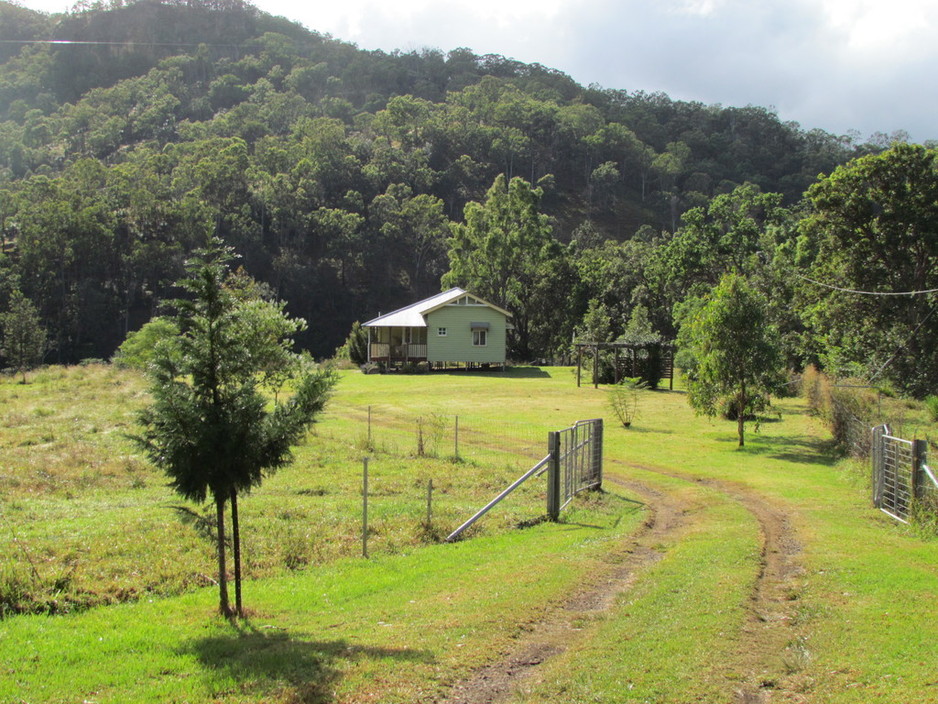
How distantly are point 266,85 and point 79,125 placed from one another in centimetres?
4119

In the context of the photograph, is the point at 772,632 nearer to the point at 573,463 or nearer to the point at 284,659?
the point at 284,659

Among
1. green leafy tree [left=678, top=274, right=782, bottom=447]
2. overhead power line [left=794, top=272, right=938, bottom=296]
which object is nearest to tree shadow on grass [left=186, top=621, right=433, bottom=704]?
green leafy tree [left=678, top=274, right=782, bottom=447]

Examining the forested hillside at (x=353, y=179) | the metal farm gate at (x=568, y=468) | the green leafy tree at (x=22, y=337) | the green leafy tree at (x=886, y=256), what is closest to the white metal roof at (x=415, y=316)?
the forested hillside at (x=353, y=179)

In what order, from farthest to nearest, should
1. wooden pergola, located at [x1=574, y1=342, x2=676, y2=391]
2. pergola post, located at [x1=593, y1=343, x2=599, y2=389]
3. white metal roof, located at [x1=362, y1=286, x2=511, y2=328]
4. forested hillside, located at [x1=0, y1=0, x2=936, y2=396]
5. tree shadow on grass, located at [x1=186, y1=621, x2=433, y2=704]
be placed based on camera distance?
forested hillside, located at [x1=0, y1=0, x2=936, y2=396], white metal roof, located at [x1=362, y1=286, x2=511, y2=328], pergola post, located at [x1=593, y1=343, x2=599, y2=389], wooden pergola, located at [x1=574, y1=342, x2=676, y2=391], tree shadow on grass, located at [x1=186, y1=621, x2=433, y2=704]

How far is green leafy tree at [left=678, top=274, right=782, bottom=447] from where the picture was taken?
25.9 meters

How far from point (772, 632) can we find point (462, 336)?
48.5 m

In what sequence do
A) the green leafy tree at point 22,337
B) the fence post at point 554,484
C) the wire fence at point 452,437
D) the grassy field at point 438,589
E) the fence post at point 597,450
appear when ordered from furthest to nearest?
the green leafy tree at point 22,337 → the wire fence at point 452,437 → the fence post at point 597,450 → the fence post at point 554,484 → the grassy field at point 438,589

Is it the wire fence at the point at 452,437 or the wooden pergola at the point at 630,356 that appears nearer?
the wire fence at the point at 452,437

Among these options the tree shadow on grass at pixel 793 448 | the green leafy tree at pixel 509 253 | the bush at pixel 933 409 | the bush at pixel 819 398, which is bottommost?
the tree shadow on grass at pixel 793 448

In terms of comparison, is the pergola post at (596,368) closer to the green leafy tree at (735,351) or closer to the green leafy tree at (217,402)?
the green leafy tree at (735,351)

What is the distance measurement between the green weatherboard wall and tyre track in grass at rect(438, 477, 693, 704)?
41.7 metres

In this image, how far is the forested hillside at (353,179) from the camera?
68.7 meters

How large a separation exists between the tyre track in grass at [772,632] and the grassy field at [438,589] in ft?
0.12

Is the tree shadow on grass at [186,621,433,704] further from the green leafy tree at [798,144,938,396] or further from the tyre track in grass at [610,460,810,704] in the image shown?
the green leafy tree at [798,144,938,396]
